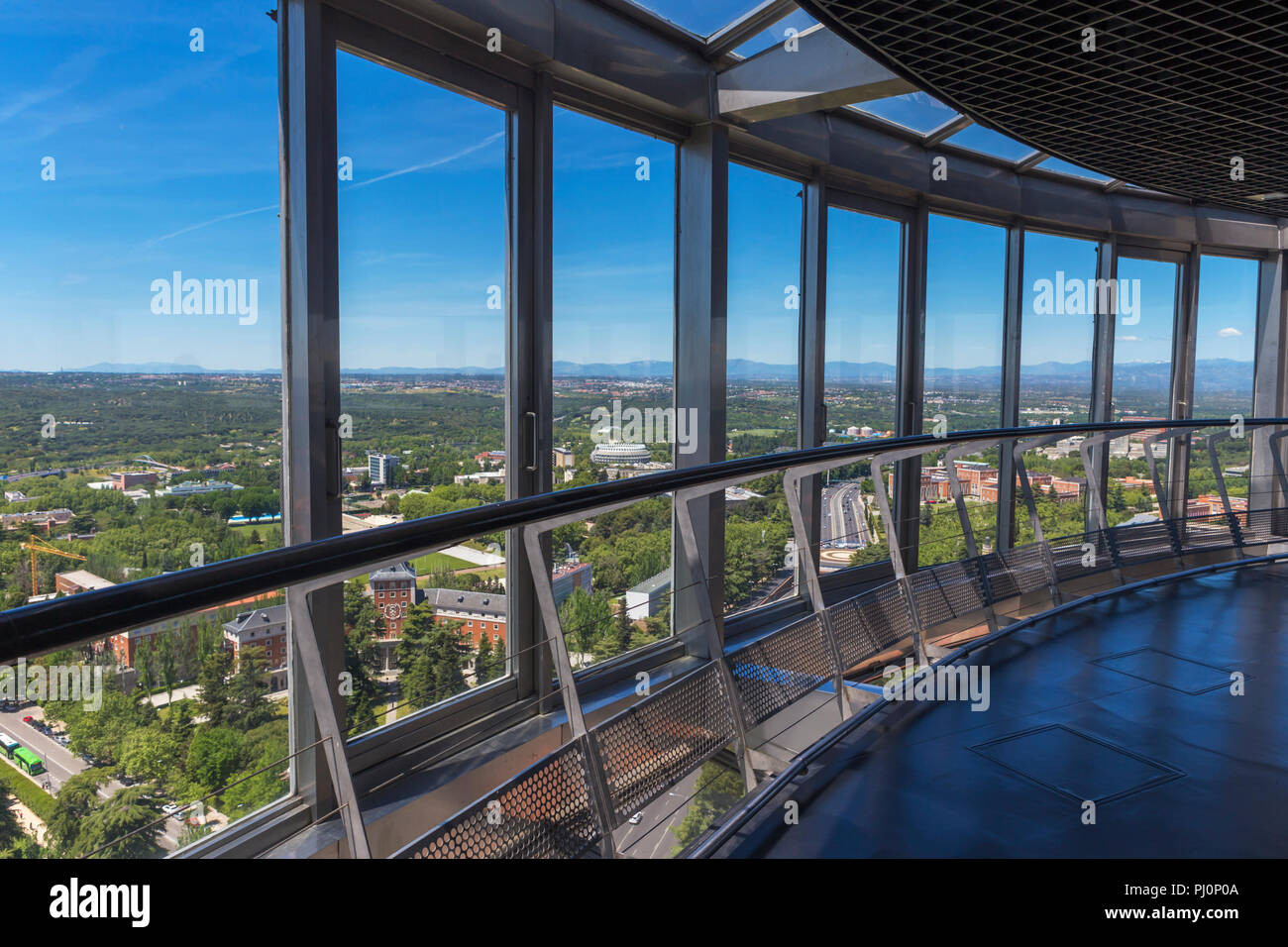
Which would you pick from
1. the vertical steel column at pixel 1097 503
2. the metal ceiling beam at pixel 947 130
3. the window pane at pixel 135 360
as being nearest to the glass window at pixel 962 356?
the metal ceiling beam at pixel 947 130

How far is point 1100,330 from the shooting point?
731 cm

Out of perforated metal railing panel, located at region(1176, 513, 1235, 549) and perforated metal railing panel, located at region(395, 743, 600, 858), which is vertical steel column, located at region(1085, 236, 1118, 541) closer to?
perforated metal railing panel, located at region(1176, 513, 1235, 549)

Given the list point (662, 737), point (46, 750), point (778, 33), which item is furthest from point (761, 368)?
point (46, 750)

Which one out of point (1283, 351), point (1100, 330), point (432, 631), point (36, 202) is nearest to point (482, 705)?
point (432, 631)

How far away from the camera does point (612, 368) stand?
441 cm

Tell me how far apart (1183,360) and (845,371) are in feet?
13.6

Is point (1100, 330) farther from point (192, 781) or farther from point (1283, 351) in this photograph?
point (192, 781)

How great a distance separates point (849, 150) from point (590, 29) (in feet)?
6.94

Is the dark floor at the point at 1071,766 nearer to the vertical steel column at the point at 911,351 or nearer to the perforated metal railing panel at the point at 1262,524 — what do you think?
the perforated metal railing panel at the point at 1262,524

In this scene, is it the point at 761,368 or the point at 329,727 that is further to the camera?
the point at 761,368

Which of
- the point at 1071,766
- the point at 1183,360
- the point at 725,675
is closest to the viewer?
the point at 725,675

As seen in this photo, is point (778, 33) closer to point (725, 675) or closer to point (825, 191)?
point (825, 191)

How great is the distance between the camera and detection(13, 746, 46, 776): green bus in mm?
2223

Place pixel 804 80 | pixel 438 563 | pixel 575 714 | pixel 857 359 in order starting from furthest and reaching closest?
pixel 857 359, pixel 804 80, pixel 438 563, pixel 575 714
